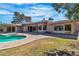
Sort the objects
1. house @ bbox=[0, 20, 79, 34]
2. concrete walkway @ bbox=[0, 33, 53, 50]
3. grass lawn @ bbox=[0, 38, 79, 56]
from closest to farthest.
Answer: grass lawn @ bbox=[0, 38, 79, 56] < concrete walkway @ bbox=[0, 33, 53, 50] < house @ bbox=[0, 20, 79, 34]

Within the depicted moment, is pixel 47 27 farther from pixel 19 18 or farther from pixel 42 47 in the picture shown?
pixel 19 18

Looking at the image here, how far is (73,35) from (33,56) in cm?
156

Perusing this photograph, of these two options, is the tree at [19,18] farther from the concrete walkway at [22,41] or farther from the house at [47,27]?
the concrete walkway at [22,41]

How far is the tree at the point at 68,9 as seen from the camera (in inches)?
280

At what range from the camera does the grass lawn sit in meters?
7.04

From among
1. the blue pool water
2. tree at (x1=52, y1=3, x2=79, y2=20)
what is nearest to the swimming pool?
the blue pool water

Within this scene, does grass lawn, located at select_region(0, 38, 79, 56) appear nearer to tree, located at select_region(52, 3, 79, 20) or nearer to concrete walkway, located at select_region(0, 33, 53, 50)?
concrete walkway, located at select_region(0, 33, 53, 50)

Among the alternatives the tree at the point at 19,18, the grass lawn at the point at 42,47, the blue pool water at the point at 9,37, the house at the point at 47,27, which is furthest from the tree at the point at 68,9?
the blue pool water at the point at 9,37

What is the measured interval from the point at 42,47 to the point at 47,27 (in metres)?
0.80

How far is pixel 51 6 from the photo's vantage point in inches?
280

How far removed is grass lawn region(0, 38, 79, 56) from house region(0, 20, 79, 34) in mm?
405

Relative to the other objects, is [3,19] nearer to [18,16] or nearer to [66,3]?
[18,16]

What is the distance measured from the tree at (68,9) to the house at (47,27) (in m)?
0.21

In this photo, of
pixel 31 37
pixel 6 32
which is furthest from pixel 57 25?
pixel 6 32
